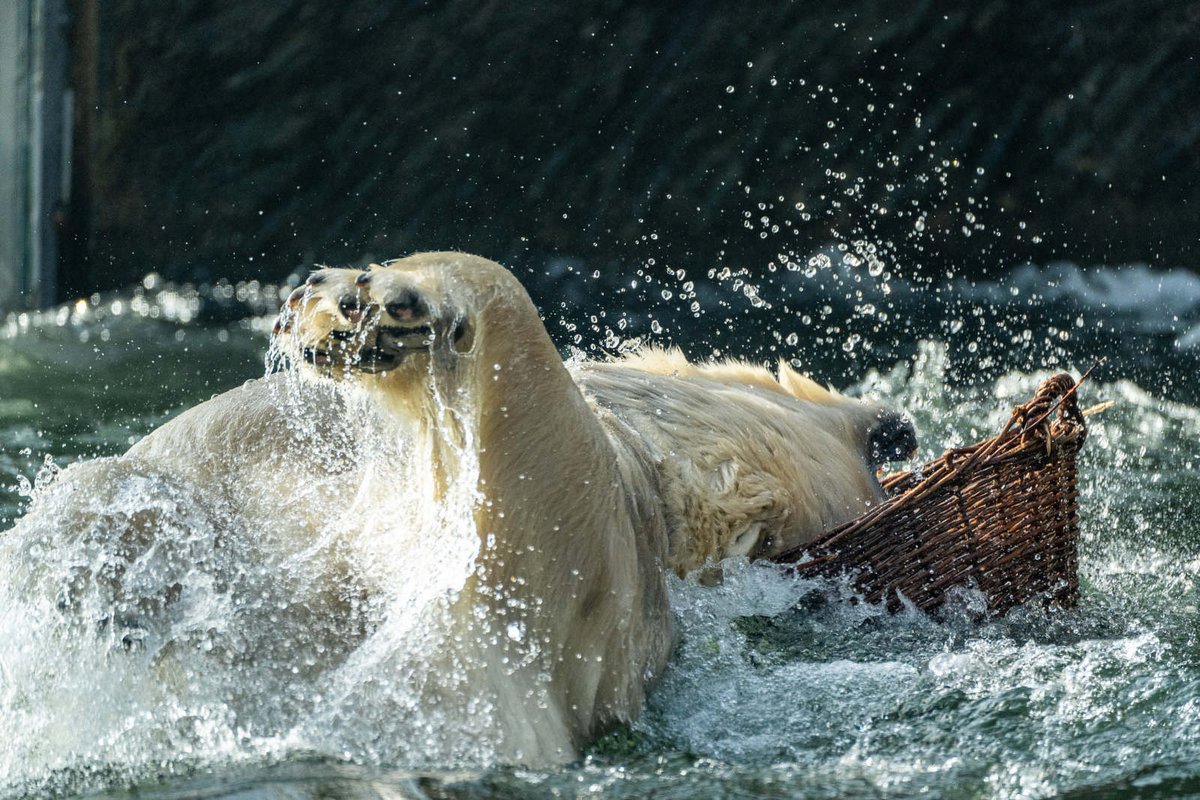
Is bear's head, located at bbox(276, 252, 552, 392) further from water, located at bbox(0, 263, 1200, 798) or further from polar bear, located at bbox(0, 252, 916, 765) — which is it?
water, located at bbox(0, 263, 1200, 798)

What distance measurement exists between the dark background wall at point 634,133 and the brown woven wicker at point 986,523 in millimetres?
5529

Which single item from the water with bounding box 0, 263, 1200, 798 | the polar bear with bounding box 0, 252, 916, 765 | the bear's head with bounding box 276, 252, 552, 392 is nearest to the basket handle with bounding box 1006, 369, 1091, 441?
the water with bounding box 0, 263, 1200, 798

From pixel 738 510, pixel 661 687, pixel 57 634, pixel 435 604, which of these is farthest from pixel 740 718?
pixel 57 634

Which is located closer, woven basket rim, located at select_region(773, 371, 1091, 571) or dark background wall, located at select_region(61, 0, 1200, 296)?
woven basket rim, located at select_region(773, 371, 1091, 571)

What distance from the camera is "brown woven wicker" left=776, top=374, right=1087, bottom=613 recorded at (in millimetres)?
3725

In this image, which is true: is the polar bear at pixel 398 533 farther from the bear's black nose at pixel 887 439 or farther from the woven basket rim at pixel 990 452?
the bear's black nose at pixel 887 439

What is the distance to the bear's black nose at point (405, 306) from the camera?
2.60 meters

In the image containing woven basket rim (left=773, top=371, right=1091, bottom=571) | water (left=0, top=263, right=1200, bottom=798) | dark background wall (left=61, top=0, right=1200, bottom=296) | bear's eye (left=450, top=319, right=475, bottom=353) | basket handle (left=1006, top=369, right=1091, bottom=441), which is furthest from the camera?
dark background wall (left=61, top=0, right=1200, bottom=296)

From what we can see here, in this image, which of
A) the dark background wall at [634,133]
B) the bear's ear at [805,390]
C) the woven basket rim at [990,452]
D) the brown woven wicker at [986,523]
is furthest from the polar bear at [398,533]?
the dark background wall at [634,133]

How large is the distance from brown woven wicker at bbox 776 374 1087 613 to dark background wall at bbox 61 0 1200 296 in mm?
5529

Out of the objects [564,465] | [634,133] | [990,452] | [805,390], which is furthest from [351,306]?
[634,133]

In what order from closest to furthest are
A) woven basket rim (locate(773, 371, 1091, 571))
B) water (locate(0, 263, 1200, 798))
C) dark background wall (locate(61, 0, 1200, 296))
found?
water (locate(0, 263, 1200, 798))
woven basket rim (locate(773, 371, 1091, 571))
dark background wall (locate(61, 0, 1200, 296))

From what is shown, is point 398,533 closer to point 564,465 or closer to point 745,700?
point 564,465

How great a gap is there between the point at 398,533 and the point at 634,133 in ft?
22.9
